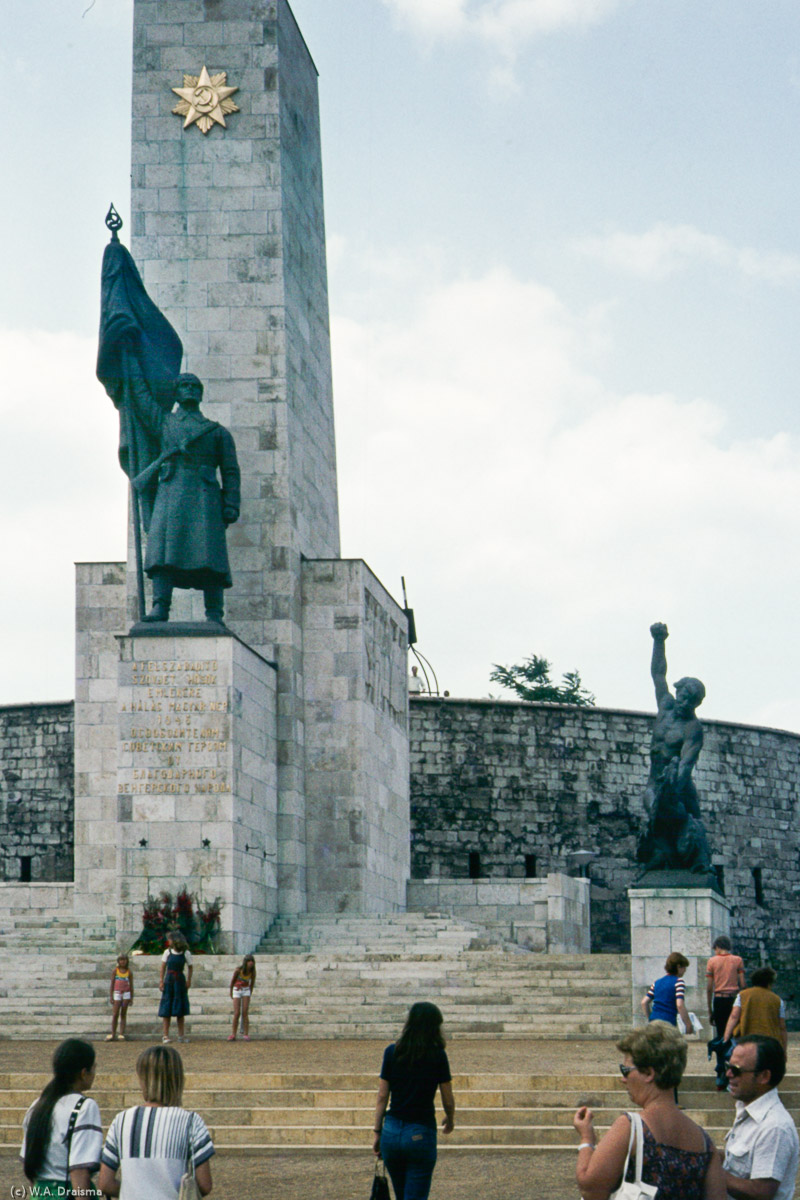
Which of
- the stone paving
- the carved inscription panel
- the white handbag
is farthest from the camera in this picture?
the carved inscription panel

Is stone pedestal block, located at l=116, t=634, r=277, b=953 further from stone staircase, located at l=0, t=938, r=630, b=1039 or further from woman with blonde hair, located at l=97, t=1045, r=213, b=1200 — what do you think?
woman with blonde hair, located at l=97, t=1045, r=213, b=1200

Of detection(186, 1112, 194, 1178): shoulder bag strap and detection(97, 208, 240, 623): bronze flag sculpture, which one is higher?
detection(97, 208, 240, 623): bronze flag sculpture

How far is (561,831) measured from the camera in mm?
34250

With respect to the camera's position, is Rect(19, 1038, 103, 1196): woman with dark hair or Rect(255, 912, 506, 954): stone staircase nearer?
Rect(19, 1038, 103, 1196): woman with dark hair

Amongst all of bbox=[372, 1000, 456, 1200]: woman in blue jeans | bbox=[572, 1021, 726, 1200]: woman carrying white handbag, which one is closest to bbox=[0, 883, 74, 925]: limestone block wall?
bbox=[372, 1000, 456, 1200]: woman in blue jeans

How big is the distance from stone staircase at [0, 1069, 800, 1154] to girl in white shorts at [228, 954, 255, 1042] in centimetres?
405

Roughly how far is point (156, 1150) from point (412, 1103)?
1.77 meters

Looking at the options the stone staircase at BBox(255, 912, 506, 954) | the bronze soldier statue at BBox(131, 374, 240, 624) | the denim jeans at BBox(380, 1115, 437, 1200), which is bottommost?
the denim jeans at BBox(380, 1115, 437, 1200)

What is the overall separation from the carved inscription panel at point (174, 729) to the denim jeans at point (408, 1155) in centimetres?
1583

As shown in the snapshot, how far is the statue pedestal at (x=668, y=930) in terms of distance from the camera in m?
18.6

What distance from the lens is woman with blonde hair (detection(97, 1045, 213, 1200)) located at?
223 inches

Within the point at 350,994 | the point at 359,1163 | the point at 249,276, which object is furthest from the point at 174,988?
the point at 249,276

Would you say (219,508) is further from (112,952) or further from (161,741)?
(112,952)

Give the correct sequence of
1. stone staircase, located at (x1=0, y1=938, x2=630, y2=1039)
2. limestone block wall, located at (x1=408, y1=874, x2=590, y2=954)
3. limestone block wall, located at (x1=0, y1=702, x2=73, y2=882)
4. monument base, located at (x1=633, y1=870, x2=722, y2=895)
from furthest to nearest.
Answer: limestone block wall, located at (x1=0, y1=702, x2=73, y2=882) < limestone block wall, located at (x1=408, y1=874, x2=590, y2=954) < monument base, located at (x1=633, y1=870, x2=722, y2=895) < stone staircase, located at (x1=0, y1=938, x2=630, y2=1039)
